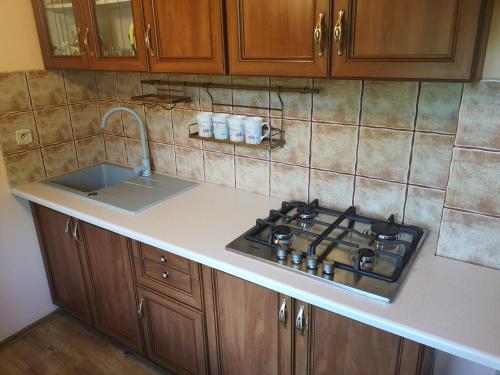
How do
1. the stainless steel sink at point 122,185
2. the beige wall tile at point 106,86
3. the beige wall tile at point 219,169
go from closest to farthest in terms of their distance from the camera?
the stainless steel sink at point 122,185, the beige wall tile at point 219,169, the beige wall tile at point 106,86

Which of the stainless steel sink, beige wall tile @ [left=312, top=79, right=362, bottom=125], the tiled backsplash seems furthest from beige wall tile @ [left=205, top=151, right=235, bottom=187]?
beige wall tile @ [left=312, top=79, right=362, bottom=125]

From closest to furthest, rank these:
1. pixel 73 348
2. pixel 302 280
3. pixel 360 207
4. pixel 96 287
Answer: pixel 302 280 < pixel 360 207 < pixel 96 287 < pixel 73 348

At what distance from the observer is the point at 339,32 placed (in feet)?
3.70

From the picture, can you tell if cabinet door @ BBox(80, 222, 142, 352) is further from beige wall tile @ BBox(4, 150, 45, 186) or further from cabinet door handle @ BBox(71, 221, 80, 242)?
beige wall tile @ BBox(4, 150, 45, 186)

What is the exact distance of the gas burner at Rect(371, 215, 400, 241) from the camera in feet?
4.60

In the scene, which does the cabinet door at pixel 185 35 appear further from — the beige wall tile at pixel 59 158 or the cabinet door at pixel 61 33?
the beige wall tile at pixel 59 158

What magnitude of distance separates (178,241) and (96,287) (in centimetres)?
75

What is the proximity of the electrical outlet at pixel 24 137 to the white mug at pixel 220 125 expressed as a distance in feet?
3.27

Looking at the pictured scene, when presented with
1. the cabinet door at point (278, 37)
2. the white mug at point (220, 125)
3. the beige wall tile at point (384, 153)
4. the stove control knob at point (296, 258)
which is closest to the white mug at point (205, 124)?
the white mug at point (220, 125)

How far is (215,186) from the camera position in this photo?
2029 millimetres

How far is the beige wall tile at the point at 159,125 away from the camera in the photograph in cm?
211

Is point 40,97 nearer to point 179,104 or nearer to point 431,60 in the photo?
point 179,104

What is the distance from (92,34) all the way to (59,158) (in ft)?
2.56

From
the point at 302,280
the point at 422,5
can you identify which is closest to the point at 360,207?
the point at 302,280
